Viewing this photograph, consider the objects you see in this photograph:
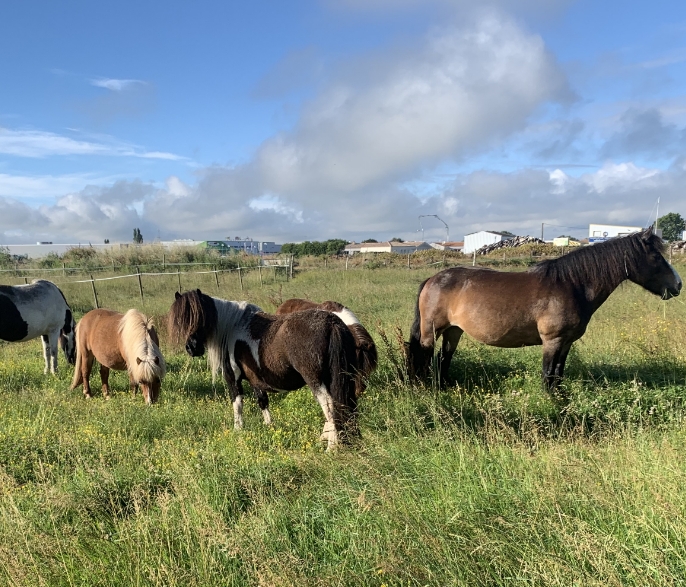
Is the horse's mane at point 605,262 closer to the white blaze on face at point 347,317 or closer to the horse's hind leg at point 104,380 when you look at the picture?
the white blaze on face at point 347,317

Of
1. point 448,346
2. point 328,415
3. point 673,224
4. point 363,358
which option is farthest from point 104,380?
point 673,224

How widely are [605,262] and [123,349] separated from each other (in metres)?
6.68

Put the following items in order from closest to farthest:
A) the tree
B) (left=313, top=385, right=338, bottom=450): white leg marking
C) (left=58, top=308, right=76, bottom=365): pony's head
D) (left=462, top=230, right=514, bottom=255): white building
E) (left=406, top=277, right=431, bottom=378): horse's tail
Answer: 1. (left=313, top=385, right=338, bottom=450): white leg marking
2. (left=406, top=277, right=431, bottom=378): horse's tail
3. (left=58, top=308, right=76, bottom=365): pony's head
4. (left=462, top=230, right=514, bottom=255): white building
5. the tree

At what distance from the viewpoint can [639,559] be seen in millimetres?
2221

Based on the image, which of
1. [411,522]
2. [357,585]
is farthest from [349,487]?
[357,585]

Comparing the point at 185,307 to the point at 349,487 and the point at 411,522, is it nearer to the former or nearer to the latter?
the point at 349,487

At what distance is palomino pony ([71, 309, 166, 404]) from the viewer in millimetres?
6488

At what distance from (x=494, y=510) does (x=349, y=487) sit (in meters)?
0.95

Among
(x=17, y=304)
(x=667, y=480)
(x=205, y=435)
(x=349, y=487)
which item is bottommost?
(x=205, y=435)

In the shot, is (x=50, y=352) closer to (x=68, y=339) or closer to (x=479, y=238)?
(x=68, y=339)

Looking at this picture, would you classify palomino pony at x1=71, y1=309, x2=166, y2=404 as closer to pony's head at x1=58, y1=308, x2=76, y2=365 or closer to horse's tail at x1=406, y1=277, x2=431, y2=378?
pony's head at x1=58, y1=308, x2=76, y2=365

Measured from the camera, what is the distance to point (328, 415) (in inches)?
176

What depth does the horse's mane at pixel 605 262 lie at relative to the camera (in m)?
6.35

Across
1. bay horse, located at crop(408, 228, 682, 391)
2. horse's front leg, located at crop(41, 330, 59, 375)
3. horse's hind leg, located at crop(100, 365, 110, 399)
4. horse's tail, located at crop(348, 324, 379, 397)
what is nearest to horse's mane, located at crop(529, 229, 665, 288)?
bay horse, located at crop(408, 228, 682, 391)
